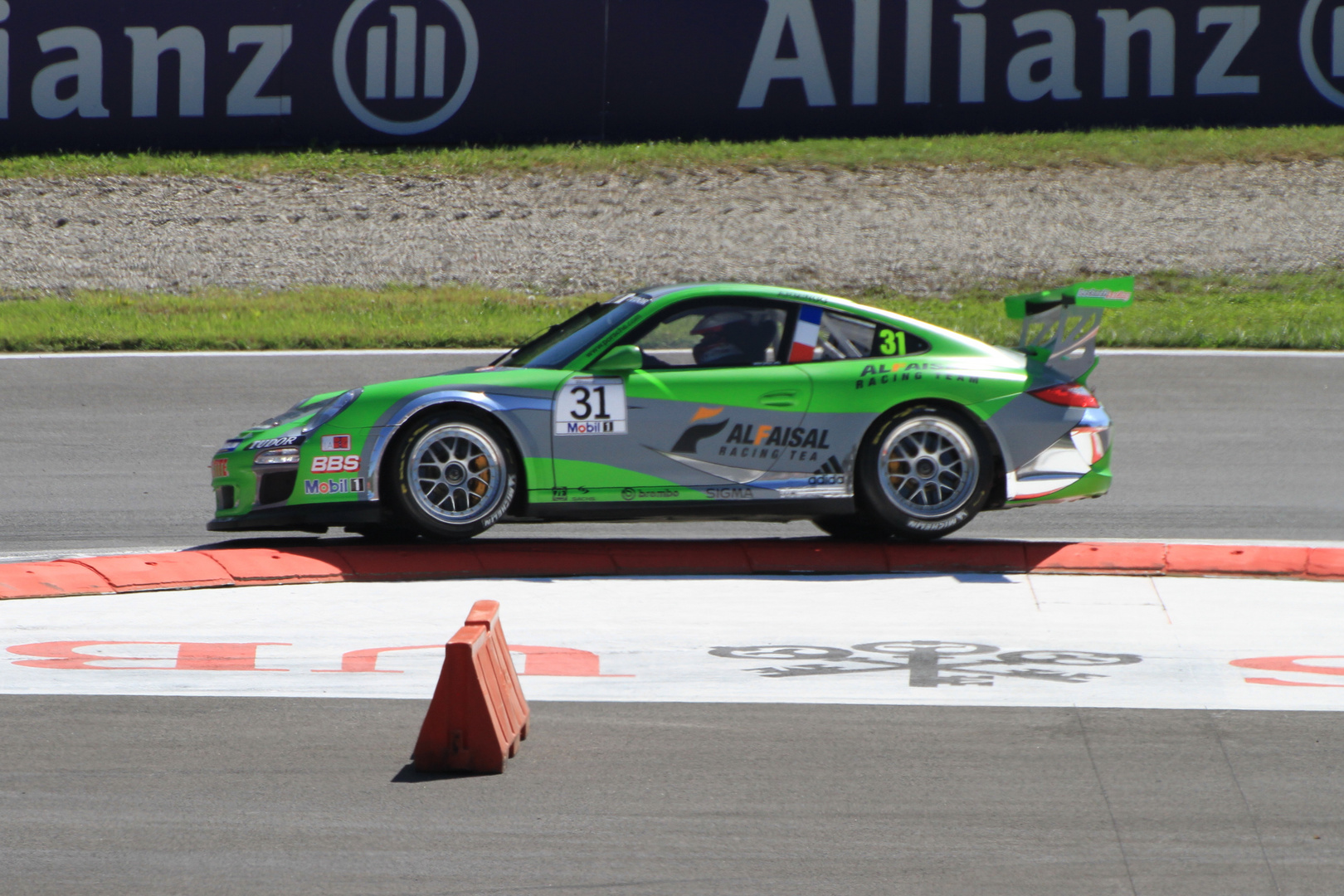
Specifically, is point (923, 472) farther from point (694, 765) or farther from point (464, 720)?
point (464, 720)

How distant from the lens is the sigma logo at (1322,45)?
18.1 m

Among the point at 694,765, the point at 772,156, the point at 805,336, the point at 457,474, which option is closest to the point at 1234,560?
the point at 805,336

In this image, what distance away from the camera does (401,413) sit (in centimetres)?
704

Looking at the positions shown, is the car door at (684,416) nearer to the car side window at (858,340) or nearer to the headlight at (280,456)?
the car side window at (858,340)

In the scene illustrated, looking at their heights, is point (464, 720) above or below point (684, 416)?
below

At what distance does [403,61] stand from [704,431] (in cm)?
1260

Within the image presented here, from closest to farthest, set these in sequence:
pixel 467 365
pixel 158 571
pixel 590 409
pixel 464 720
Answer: pixel 464 720, pixel 158 571, pixel 590 409, pixel 467 365

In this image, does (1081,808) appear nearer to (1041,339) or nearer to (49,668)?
(49,668)

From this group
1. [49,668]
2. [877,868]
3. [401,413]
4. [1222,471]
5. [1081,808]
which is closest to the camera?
[877,868]

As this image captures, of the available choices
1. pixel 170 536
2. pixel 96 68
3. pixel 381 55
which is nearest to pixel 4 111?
pixel 96 68

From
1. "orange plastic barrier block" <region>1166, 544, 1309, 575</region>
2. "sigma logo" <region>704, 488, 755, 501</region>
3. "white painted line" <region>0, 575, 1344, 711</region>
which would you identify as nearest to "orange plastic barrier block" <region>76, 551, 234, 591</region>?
"white painted line" <region>0, 575, 1344, 711</region>

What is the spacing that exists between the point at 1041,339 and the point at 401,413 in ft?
10.7

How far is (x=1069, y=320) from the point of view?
7605 millimetres

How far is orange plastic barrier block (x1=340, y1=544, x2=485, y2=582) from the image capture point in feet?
22.8
